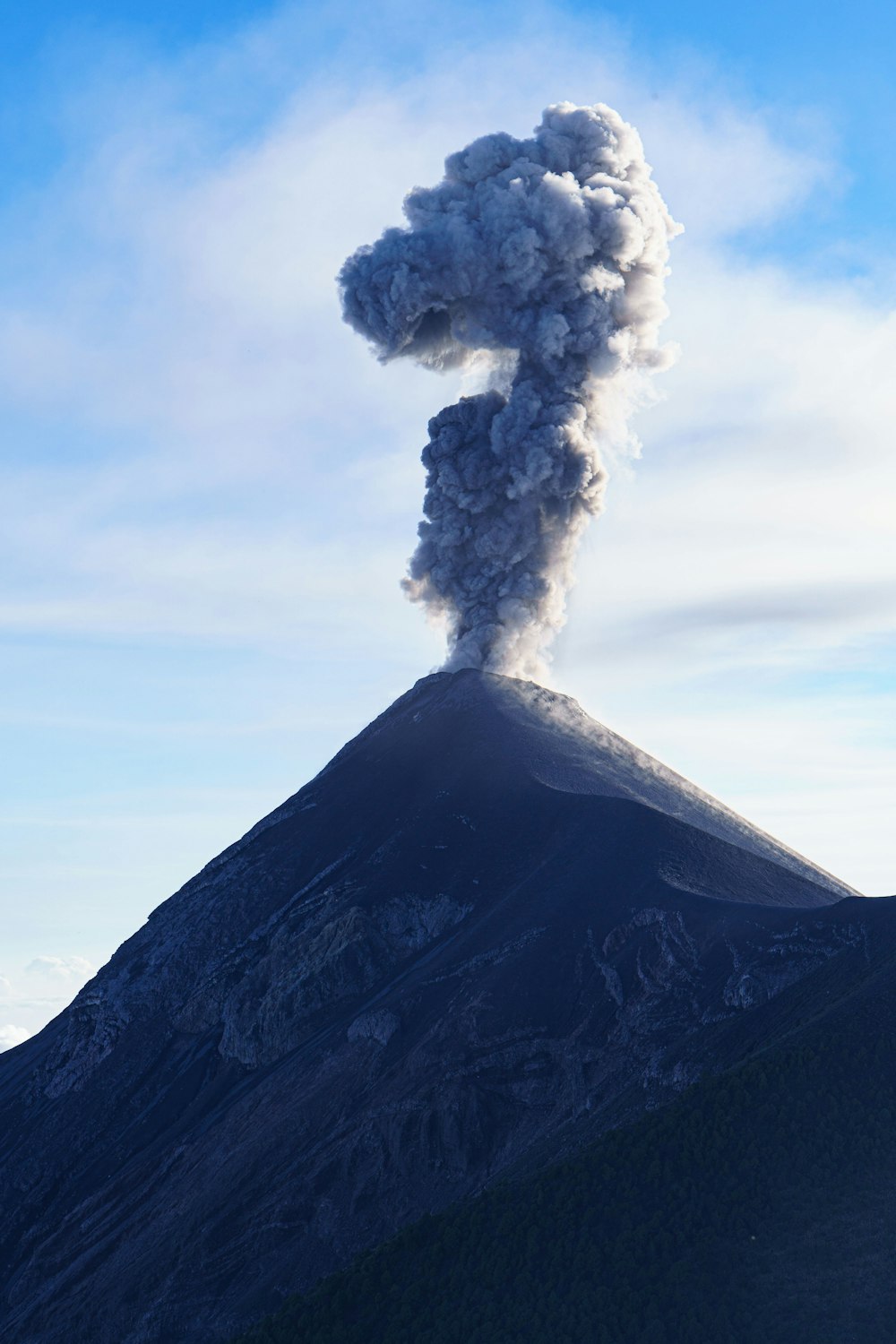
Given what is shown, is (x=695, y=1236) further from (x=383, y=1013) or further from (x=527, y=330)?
(x=527, y=330)

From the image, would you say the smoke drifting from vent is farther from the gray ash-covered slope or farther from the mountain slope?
the mountain slope

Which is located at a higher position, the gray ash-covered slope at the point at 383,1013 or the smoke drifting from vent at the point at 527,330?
the smoke drifting from vent at the point at 527,330

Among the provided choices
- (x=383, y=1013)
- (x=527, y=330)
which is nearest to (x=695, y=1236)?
(x=383, y=1013)

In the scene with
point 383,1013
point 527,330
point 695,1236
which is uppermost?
point 527,330

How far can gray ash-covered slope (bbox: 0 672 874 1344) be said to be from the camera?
2628 inches

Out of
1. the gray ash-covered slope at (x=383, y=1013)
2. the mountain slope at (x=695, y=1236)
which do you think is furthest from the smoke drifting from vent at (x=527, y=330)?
the mountain slope at (x=695, y=1236)

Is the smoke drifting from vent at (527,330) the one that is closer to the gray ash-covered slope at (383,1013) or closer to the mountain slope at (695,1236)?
the gray ash-covered slope at (383,1013)

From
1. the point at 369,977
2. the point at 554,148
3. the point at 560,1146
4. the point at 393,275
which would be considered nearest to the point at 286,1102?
the point at 369,977

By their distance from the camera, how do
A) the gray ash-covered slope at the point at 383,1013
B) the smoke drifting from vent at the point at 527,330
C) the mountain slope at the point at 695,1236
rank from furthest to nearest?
the smoke drifting from vent at the point at 527,330 → the gray ash-covered slope at the point at 383,1013 → the mountain slope at the point at 695,1236

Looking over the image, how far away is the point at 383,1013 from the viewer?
77.2m

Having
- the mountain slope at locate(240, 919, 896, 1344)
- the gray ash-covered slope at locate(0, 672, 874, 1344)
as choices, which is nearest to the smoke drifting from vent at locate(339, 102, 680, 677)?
the gray ash-covered slope at locate(0, 672, 874, 1344)

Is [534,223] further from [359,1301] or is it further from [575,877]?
[359,1301]

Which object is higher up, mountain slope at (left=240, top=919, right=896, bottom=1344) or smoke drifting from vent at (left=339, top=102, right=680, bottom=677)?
smoke drifting from vent at (left=339, top=102, right=680, bottom=677)

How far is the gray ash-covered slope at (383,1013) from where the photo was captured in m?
66.8
